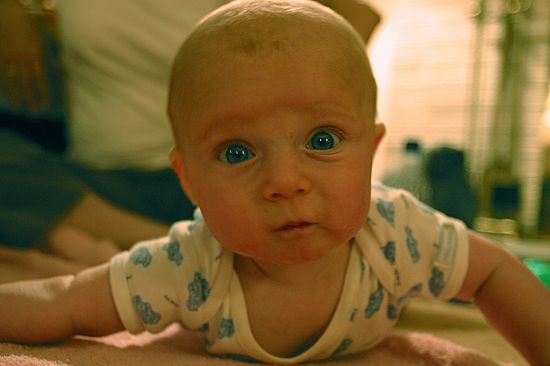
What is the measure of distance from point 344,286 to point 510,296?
0.21 metres

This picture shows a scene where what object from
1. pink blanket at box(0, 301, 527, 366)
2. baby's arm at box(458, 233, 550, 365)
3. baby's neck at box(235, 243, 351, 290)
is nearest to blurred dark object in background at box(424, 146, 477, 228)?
pink blanket at box(0, 301, 527, 366)

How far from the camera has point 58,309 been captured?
25.9 inches

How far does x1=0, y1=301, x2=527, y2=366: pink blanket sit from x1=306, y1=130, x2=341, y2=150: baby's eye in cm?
27

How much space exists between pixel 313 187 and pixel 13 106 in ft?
3.98

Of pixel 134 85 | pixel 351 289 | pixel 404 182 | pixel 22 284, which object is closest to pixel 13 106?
pixel 134 85

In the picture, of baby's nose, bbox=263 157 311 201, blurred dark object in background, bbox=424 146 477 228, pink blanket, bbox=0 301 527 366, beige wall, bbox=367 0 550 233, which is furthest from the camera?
beige wall, bbox=367 0 550 233

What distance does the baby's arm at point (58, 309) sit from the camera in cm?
66

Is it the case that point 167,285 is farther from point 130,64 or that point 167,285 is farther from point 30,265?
point 130,64

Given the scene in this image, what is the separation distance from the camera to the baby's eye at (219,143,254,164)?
560mm

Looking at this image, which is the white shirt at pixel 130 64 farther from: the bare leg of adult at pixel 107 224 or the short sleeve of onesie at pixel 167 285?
the short sleeve of onesie at pixel 167 285

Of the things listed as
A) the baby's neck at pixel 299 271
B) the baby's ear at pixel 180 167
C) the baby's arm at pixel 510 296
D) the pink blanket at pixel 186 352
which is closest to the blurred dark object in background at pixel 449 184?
the pink blanket at pixel 186 352

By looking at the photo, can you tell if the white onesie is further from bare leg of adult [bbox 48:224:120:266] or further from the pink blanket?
bare leg of adult [bbox 48:224:120:266]

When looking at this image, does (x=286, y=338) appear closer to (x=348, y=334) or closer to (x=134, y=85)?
(x=348, y=334)

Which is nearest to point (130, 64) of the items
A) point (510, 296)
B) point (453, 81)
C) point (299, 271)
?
point (299, 271)
